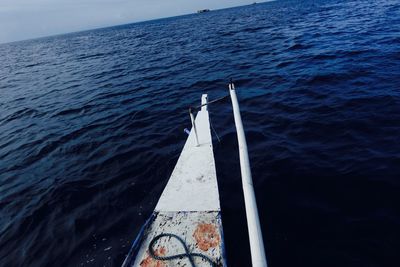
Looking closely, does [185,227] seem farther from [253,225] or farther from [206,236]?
[253,225]

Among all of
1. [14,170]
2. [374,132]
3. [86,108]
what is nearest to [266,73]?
[374,132]

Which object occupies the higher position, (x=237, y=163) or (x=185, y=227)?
(x=185, y=227)

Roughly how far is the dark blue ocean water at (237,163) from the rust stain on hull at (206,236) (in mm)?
664

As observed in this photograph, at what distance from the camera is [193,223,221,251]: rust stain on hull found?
3463 mm

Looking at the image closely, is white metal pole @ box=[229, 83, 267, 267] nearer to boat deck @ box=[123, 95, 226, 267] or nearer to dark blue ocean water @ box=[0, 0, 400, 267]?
boat deck @ box=[123, 95, 226, 267]

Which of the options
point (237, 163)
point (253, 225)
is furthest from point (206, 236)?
point (237, 163)

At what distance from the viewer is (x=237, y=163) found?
6176mm

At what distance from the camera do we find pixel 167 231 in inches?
149

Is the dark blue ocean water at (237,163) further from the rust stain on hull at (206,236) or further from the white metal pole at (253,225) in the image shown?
the white metal pole at (253,225)

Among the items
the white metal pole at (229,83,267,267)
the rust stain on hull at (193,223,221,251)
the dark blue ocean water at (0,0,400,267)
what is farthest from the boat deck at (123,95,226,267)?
the white metal pole at (229,83,267,267)

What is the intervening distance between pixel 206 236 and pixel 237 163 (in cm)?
282

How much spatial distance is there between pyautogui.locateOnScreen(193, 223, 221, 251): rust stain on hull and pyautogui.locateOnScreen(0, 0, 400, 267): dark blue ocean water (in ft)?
2.18

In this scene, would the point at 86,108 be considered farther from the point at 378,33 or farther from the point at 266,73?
the point at 378,33

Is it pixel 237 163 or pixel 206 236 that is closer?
pixel 206 236
